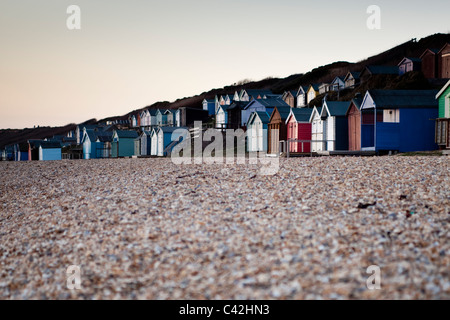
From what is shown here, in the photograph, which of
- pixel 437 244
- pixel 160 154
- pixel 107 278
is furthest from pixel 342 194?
pixel 160 154

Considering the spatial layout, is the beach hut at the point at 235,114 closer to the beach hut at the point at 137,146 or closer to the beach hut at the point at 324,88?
the beach hut at the point at 137,146

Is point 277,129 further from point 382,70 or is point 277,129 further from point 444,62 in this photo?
point 382,70

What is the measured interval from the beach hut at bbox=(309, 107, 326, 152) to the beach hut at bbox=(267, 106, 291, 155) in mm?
2988

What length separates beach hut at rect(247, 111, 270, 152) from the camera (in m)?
40.0

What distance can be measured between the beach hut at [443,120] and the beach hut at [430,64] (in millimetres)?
32945

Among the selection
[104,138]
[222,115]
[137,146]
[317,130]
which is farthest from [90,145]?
[317,130]

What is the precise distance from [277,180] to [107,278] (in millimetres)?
8685

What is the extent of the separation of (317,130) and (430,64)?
32.2m

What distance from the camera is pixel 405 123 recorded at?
28781 mm

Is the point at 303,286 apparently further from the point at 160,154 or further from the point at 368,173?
the point at 160,154

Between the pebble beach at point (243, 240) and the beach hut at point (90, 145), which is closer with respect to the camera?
the pebble beach at point (243, 240)

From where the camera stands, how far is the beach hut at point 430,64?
56.8m

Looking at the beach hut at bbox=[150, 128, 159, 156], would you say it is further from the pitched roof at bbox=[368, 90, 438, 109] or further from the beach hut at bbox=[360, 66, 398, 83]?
the pitched roof at bbox=[368, 90, 438, 109]

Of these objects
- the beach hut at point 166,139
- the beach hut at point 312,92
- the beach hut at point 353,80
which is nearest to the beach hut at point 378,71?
the beach hut at point 353,80
